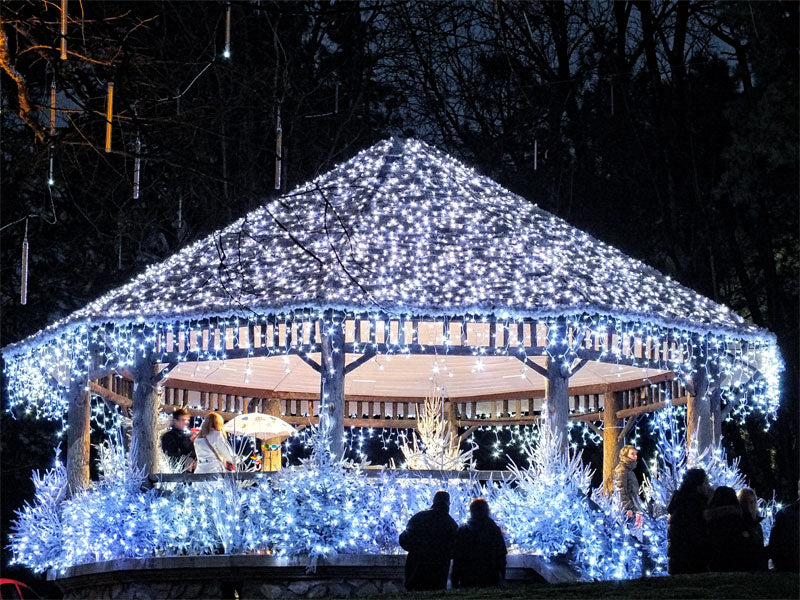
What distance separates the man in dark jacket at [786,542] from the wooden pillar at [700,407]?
13.5 ft

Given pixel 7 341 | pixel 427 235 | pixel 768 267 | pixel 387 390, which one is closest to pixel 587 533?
pixel 427 235

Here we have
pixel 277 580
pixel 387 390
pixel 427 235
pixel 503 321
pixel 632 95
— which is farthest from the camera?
pixel 632 95

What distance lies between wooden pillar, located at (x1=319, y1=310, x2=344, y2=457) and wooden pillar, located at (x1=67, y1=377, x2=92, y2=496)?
325cm

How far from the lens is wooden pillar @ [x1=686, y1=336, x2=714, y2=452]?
1700 centimetres

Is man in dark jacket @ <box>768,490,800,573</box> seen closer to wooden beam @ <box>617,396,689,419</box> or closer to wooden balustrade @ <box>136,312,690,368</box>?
wooden balustrade @ <box>136,312,690,368</box>

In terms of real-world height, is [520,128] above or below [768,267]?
above

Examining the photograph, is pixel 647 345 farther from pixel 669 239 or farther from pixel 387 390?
pixel 669 239

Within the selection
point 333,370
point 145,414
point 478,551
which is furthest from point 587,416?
point 478,551

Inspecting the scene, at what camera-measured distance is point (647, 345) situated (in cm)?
1625

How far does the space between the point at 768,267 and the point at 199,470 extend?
1358 cm

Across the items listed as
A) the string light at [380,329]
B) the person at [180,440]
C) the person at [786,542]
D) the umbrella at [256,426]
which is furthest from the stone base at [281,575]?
the umbrella at [256,426]

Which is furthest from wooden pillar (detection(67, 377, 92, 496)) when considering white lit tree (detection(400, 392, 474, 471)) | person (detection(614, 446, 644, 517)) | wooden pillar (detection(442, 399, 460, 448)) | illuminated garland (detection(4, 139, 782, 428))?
wooden pillar (detection(442, 399, 460, 448))

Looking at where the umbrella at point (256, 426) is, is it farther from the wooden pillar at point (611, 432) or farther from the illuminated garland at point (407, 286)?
the wooden pillar at point (611, 432)

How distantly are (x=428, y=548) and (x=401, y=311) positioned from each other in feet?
9.22
